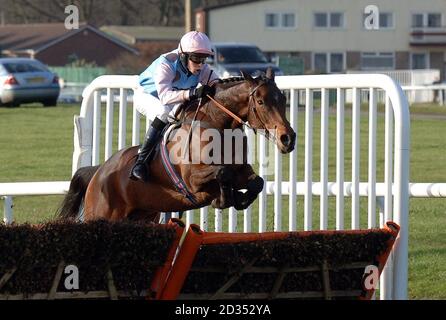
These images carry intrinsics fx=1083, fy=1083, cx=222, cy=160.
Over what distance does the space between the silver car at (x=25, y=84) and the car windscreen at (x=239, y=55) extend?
4.30 meters

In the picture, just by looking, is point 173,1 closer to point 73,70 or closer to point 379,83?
point 73,70

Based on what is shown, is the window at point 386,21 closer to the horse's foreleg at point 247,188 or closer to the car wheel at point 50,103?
the car wheel at point 50,103

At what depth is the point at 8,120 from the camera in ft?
69.5

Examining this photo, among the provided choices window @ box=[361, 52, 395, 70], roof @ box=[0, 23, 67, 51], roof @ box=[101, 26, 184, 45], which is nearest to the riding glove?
window @ box=[361, 52, 395, 70]

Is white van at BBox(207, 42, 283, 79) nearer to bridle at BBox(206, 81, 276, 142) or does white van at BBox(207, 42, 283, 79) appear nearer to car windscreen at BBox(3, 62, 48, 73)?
car windscreen at BBox(3, 62, 48, 73)

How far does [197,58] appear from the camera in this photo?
22.6ft

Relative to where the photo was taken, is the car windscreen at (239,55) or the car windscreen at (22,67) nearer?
the car windscreen at (22,67)

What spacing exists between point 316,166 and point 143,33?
4930 cm

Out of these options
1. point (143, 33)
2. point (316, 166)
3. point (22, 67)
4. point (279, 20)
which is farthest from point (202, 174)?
point (143, 33)

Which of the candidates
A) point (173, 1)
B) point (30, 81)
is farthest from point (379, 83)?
point (173, 1)

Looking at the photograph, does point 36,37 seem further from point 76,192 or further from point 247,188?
point 247,188

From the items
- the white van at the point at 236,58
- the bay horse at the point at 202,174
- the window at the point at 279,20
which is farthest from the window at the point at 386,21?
the bay horse at the point at 202,174

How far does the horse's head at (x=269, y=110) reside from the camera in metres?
6.04

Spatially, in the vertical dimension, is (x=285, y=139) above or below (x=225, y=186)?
above
